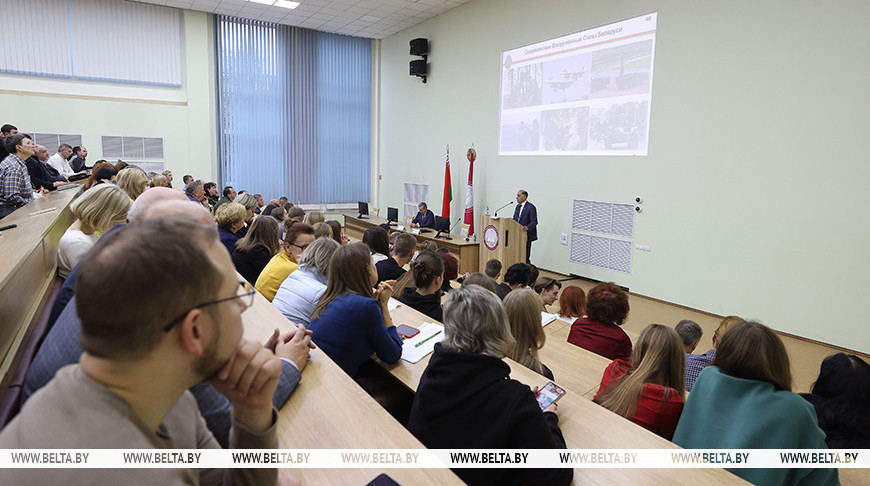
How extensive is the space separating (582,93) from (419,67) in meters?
4.24

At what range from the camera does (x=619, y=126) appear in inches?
260

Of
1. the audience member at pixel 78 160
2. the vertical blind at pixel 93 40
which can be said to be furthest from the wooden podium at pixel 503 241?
the vertical blind at pixel 93 40

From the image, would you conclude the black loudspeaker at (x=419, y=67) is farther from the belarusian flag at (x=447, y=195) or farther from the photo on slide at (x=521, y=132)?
the photo on slide at (x=521, y=132)

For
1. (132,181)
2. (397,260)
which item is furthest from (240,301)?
(132,181)

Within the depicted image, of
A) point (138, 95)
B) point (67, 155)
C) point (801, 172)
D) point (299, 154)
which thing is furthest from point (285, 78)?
point (801, 172)

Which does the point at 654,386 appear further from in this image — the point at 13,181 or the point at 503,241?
Result: the point at 503,241

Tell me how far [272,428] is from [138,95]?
10.5 m

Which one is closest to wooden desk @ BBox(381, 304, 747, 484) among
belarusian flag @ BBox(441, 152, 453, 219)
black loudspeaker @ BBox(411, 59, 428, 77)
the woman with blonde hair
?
the woman with blonde hair

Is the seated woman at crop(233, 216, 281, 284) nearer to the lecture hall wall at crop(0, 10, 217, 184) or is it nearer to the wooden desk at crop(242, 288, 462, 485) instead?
the wooden desk at crop(242, 288, 462, 485)

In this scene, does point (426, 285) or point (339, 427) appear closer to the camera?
point (339, 427)

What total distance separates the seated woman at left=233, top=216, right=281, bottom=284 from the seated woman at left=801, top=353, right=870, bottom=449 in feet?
11.7

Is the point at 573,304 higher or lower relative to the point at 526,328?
lower

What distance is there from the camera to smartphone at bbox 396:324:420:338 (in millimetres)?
2715

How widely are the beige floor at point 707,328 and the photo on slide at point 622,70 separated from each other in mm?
2789
